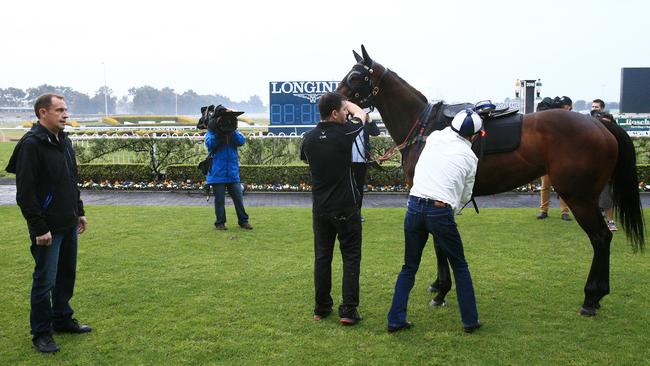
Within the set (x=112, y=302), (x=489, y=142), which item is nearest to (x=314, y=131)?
(x=489, y=142)

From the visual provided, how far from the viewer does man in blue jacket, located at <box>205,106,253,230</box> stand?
790 cm

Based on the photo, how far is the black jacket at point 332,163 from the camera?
4191 mm

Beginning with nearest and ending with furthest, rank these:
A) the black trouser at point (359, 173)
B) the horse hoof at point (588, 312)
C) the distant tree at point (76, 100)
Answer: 1. the black trouser at point (359, 173)
2. the horse hoof at point (588, 312)
3. the distant tree at point (76, 100)

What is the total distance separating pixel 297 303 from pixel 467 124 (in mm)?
2123

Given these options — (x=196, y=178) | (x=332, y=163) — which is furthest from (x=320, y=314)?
(x=196, y=178)

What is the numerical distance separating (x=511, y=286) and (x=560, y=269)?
0.92 m

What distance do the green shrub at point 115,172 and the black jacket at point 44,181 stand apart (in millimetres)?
9001

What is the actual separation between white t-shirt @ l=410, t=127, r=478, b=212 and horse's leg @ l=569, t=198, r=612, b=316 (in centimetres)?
134

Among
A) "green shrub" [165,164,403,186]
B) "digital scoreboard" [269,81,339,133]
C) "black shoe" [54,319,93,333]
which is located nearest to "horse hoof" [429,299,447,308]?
"black shoe" [54,319,93,333]

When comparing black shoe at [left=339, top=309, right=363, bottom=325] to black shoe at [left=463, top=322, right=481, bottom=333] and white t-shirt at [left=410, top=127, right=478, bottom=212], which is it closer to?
black shoe at [left=463, top=322, right=481, bottom=333]

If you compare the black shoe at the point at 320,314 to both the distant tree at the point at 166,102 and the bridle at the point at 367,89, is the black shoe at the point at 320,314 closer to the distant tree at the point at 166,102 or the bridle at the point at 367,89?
the bridle at the point at 367,89

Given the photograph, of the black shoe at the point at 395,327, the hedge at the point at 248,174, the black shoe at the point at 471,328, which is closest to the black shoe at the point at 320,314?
the black shoe at the point at 395,327

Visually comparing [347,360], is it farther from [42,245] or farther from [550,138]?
[550,138]

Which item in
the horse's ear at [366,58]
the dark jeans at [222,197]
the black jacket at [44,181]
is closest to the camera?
the black jacket at [44,181]
